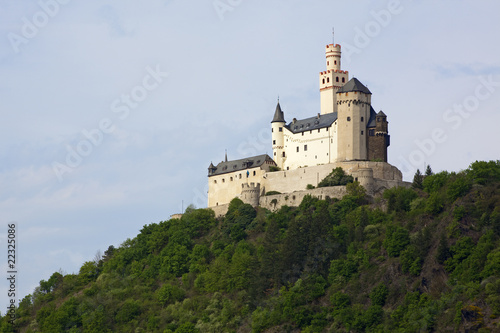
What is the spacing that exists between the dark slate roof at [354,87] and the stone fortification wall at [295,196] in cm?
1158

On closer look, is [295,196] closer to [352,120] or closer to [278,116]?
[352,120]

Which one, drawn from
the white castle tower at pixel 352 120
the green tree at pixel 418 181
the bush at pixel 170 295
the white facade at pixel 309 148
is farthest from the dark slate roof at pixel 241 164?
the bush at pixel 170 295

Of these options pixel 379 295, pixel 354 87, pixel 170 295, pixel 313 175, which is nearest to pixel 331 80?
pixel 354 87

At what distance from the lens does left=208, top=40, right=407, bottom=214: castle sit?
127 m

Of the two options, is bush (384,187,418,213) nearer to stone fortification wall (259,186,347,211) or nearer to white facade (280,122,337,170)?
stone fortification wall (259,186,347,211)

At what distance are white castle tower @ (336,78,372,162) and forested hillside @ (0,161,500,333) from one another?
197 inches

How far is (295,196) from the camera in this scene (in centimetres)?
12838

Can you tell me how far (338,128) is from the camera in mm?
129250

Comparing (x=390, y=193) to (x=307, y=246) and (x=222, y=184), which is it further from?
(x=222, y=184)

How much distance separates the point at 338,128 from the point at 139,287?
2681 centimetres

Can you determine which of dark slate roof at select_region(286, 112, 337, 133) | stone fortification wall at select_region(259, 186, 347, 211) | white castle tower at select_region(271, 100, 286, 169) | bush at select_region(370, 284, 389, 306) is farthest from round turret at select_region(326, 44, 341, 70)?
bush at select_region(370, 284, 389, 306)

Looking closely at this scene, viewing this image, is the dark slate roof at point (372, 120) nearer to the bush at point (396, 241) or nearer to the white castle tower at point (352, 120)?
the white castle tower at point (352, 120)

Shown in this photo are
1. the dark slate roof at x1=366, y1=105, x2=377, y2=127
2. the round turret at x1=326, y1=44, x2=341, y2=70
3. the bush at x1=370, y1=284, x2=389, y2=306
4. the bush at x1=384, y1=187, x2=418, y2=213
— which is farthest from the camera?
the round turret at x1=326, y1=44, x2=341, y2=70

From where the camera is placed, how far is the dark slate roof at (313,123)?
5172 inches
